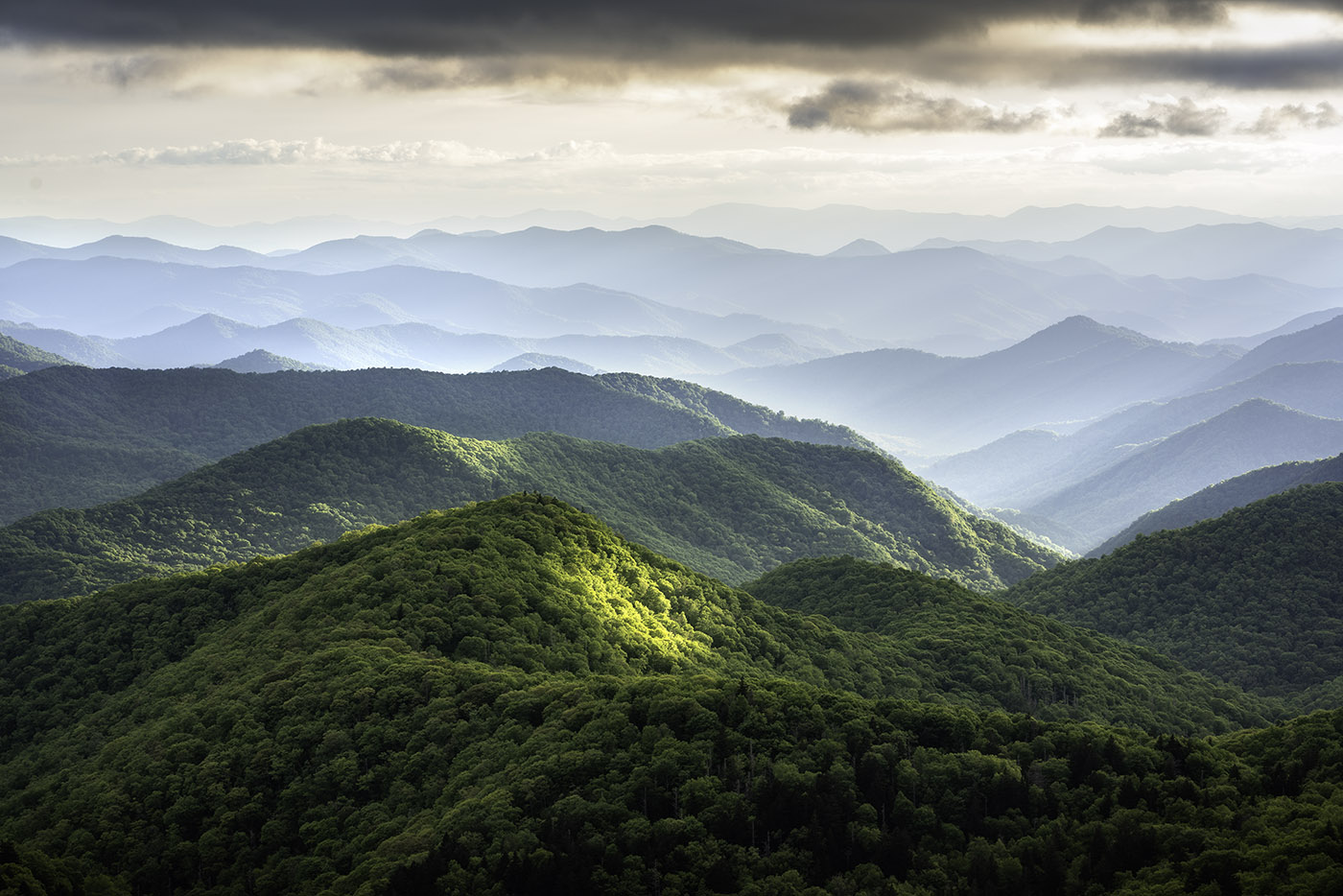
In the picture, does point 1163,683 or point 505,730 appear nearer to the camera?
point 505,730

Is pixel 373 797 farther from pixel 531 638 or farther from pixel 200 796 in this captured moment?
pixel 531 638

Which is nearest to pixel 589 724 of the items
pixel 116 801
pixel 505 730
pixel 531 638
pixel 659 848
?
pixel 505 730

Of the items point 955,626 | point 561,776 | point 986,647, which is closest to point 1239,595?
point 955,626

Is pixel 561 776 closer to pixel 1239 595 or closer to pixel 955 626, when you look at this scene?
pixel 955 626

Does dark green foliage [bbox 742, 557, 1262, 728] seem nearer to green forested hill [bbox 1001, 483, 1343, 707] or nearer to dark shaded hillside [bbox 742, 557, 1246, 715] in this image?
dark shaded hillside [bbox 742, 557, 1246, 715]

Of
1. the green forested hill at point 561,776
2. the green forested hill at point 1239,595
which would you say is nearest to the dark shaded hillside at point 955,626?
the green forested hill at point 1239,595

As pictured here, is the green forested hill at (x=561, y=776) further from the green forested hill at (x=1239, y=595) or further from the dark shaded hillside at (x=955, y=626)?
the green forested hill at (x=1239, y=595)

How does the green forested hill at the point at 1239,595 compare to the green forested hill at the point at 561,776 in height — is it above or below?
below
